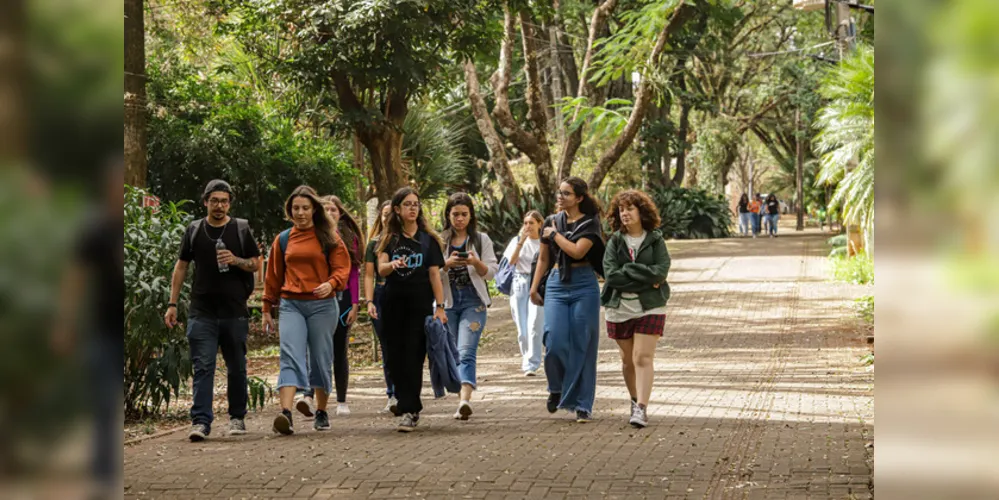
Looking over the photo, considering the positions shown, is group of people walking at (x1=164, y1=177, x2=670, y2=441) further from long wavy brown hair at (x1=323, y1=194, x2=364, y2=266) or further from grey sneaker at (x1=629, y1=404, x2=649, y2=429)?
long wavy brown hair at (x1=323, y1=194, x2=364, y2=266)

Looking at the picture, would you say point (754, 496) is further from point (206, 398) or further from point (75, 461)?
point (75, 461)

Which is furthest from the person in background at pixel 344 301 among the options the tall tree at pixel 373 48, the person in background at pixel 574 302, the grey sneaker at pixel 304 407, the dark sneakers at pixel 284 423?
the tall tree at pixel 373 48

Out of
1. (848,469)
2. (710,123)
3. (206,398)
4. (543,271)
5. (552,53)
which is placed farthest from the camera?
(710,123)

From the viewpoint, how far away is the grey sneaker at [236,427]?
8742 millimetres

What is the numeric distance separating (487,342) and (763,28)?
3179 cm

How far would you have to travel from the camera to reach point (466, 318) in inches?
405

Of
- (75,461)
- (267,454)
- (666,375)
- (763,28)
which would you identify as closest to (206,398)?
(267,454)

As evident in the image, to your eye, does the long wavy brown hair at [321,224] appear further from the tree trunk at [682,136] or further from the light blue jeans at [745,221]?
the light blue jeans at [745,221]

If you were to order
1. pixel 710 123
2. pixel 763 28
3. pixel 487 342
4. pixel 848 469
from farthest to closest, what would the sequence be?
pixel 710 123 → pixel 763 28 → pixel 487 342 → pixel 848 469

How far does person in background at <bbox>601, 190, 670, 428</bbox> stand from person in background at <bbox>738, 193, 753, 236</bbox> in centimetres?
3643

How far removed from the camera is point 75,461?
122 cm

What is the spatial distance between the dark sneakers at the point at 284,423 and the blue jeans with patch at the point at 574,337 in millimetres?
2160

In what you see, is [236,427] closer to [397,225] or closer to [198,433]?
[198,433]

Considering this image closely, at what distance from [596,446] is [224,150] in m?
11.1
